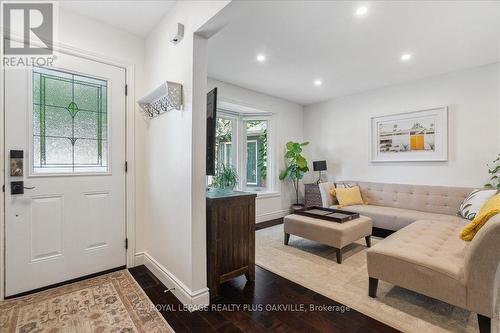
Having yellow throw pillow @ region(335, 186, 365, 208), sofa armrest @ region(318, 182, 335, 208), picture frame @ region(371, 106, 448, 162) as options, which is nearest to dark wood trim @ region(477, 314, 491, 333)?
yellow throw pillow @ region(335, 186, 365, 208)

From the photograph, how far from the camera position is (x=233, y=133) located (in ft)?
15.9

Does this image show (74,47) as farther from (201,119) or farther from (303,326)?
(303,326)

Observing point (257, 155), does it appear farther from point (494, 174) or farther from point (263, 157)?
point (494, 174)

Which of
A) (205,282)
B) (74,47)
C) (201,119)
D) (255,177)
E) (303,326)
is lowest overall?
(303,326)

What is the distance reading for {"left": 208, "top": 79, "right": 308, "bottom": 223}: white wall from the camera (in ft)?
14.3

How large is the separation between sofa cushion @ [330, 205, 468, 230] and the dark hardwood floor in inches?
80.6

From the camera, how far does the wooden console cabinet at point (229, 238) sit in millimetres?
1979

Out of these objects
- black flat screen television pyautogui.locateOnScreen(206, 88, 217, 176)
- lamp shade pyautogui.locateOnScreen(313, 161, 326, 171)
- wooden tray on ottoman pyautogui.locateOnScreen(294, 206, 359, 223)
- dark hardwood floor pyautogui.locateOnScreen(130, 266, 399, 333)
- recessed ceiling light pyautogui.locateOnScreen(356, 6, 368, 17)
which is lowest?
dark hardwood floor pyautogui.locateOnScreen(130, 266, 399, 333)

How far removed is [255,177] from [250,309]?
11.2ft

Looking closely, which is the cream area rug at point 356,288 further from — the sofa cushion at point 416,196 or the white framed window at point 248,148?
the white framed window at point 248,148

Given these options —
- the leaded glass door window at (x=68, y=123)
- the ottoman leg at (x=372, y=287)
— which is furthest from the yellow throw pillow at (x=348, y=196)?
the leaded glass door window at (x=68, y=123)

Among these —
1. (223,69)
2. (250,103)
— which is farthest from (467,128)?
(223,69)

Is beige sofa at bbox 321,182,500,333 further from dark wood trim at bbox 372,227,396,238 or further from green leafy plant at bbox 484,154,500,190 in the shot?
green leafy plant at bbox 484,154,500,190

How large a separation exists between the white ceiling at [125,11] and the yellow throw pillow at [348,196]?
3.67 m
